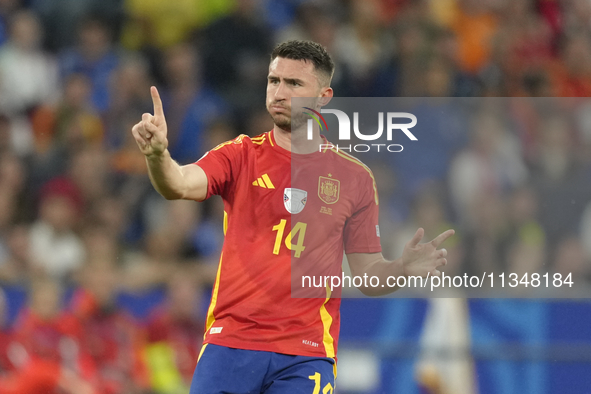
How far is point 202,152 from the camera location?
9.05 meters

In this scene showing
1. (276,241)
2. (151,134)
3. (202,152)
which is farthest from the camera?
(202,152)

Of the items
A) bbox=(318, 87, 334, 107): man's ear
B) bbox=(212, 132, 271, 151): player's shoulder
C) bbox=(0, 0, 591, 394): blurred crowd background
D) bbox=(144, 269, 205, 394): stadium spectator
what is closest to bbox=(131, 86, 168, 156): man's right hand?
bbox=(212, 132, 271, 151): player's shoulder

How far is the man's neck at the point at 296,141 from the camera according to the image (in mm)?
4594

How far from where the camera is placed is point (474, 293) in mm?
7125

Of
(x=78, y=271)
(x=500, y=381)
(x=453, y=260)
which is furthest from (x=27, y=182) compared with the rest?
(x=500, y=381)

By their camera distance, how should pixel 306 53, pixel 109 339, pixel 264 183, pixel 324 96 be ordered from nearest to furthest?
pixel 264 183 → pixel 306 53 → pixel 324 96 → pixel 109 339

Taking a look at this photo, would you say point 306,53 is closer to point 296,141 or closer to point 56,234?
point 296,141

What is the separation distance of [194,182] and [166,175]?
0.72ft

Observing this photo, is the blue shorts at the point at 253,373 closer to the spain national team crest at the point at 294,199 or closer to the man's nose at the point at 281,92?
the spain national team crest at the point at 294,199

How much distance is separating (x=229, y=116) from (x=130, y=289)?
8.42ft

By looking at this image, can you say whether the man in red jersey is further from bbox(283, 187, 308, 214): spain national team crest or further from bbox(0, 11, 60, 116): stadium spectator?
bbox(0, 11, 60, 116): stadium spectator

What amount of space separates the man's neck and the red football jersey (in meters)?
0.04

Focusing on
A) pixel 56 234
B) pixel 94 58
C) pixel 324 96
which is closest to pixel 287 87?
pixel 324 96

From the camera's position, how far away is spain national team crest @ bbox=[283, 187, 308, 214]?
4.40m
